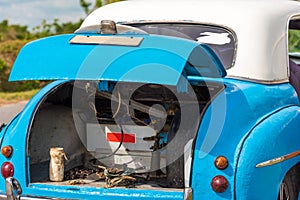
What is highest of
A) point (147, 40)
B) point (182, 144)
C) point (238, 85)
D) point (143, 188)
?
point (147, 40)

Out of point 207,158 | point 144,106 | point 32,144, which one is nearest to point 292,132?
point 207,158

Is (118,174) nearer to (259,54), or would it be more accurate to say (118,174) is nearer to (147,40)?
(147,40)

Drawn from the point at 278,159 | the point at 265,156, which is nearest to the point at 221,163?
the point at 265,156

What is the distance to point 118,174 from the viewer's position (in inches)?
152

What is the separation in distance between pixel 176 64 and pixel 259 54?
48.2 inches

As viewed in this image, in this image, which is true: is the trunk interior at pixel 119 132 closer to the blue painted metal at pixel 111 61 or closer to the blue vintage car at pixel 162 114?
the blue vintage car at pixel 162 114

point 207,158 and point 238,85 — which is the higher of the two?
point 238,85

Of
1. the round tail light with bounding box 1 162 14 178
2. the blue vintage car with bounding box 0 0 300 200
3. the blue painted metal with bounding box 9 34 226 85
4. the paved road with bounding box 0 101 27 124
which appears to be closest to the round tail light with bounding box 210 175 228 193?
the blue vintage car with bounding box 0 0 300 200

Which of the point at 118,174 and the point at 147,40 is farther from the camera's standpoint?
the point at 118,174

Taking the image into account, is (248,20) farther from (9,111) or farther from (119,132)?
(9,111)

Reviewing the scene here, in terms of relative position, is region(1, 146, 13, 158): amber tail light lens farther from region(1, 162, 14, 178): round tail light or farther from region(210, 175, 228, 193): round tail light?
region(210, 175, 228, 193): round tail light

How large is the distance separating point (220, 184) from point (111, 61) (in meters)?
0.97

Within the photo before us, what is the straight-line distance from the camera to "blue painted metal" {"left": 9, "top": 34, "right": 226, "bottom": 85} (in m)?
3.35

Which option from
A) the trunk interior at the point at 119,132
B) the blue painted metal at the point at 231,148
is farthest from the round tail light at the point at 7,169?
the blue painted metal at the point at 231,148
